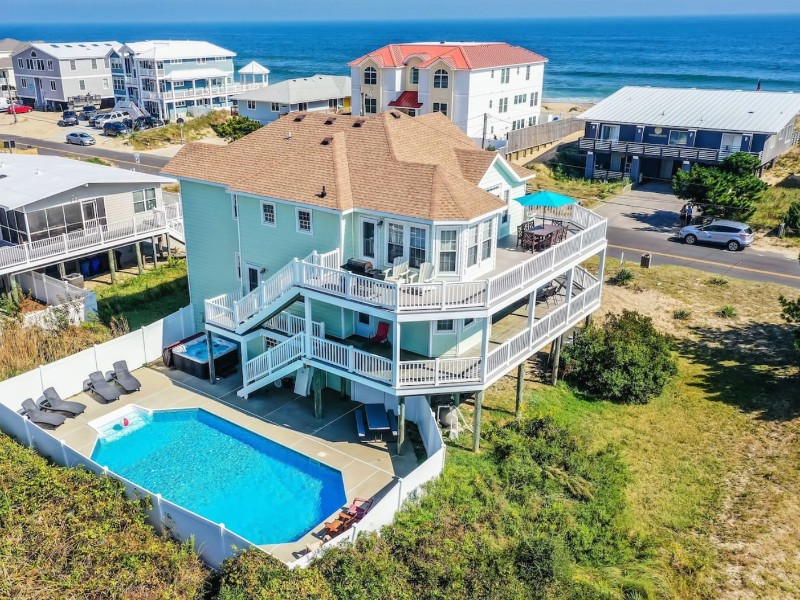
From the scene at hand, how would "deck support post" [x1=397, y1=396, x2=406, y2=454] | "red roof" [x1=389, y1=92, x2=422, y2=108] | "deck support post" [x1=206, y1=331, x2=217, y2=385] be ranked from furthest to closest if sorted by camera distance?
"red roof" [x1=389, y1=92, x2=422, y2=108], "deck support post" [x1=206, y1=331, x2=217, y2=385], "deck support post" [x1=397, y1=396, x2=406, y2=454]

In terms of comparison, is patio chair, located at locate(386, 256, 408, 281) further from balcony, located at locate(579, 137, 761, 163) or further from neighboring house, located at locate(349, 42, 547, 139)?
neighboring house, located at locate(349, 42, 547, 139)

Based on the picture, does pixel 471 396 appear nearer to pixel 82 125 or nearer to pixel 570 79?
pixel 82 125

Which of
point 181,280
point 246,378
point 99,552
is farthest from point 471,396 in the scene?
point 181,280

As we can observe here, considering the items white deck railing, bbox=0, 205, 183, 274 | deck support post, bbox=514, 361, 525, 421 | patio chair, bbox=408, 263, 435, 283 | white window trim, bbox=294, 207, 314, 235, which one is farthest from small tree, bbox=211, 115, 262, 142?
deck support post, bbox=514, 361, 525, 421

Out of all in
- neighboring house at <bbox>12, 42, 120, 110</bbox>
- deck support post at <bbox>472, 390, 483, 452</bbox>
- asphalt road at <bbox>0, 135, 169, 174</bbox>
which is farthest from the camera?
neighboring house at <bbox>12, 42, 120, 110</bbox>

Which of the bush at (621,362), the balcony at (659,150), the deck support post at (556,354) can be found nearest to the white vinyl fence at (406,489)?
the deck support post at (556,354)

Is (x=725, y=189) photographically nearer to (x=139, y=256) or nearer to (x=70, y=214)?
(x=139, y=256)
